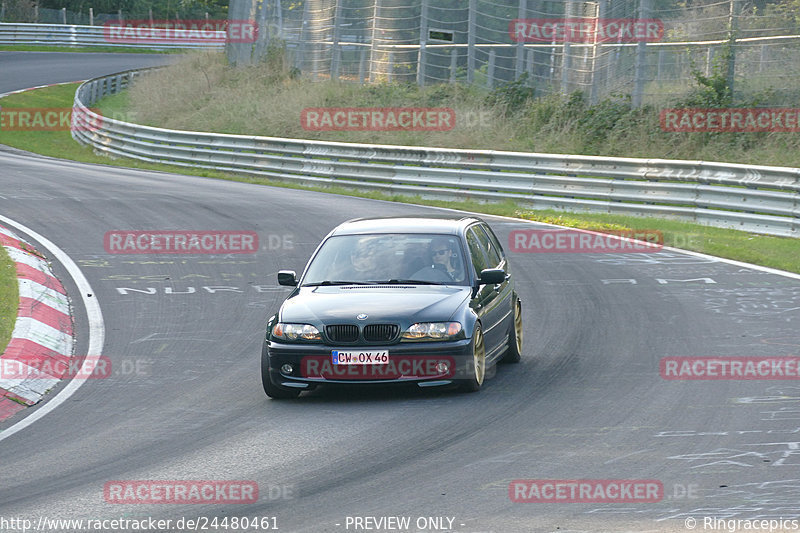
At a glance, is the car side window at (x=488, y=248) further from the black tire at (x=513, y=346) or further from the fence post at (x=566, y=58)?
the fence post at (x=566, y=58)

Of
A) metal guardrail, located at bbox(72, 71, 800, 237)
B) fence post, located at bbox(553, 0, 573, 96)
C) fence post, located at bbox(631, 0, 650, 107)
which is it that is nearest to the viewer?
metal guardrail, located at bbox(72, 71, 800, 237)

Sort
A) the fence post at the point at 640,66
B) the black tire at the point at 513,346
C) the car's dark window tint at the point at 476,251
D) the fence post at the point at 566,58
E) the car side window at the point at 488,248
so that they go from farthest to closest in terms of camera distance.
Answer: the fence post at the point at 566,58
the fence post at the point at 640,66
the car side window at the point at 488,248
the black tire at the point at 513,346
the car's dark window tint at the point at 476,251

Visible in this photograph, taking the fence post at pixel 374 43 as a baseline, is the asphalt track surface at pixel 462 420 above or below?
below

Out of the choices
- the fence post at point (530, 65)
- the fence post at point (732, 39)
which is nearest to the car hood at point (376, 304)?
the fence post at point (732, 39)

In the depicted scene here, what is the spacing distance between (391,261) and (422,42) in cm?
2495

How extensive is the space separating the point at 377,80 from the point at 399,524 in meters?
31.9

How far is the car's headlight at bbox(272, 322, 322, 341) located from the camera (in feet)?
31.6

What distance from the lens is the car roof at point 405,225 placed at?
11.0m

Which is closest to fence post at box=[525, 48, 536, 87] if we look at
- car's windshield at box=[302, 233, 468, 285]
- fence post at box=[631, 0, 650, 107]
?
fence post at box=[631, 0, 650, 107]

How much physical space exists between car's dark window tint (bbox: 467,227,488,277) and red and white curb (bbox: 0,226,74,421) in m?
4.14

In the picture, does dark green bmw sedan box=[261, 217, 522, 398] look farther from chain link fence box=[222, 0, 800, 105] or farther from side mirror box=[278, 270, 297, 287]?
chain link fence box=[222, 0, 800, 105]

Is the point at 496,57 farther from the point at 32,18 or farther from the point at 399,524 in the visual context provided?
the point at 32,18

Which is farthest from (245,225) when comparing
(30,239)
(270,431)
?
(270,431)

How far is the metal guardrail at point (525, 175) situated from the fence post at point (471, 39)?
21.8 ft
